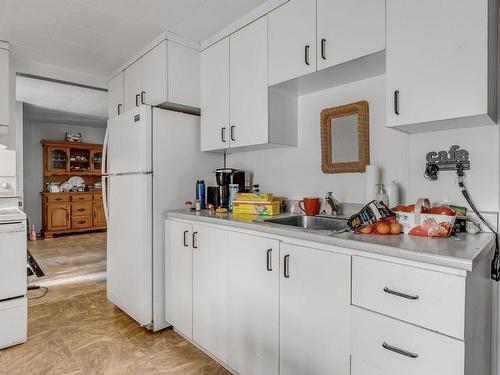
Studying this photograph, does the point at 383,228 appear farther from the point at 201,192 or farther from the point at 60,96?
the point at 60,96

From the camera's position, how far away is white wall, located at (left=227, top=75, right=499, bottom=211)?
155cm

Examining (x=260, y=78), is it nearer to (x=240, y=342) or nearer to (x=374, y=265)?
(x=374, y=265)

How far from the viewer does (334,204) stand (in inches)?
80.5

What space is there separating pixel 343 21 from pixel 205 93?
1288 mm

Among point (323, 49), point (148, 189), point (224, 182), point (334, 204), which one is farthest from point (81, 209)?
point (323, 49)

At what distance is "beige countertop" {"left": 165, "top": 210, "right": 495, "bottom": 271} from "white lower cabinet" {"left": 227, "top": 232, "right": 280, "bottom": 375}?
0.52 ft

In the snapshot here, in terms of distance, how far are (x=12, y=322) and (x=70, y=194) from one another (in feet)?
16.0

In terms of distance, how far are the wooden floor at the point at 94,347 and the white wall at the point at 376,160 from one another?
A: 1.34 metres

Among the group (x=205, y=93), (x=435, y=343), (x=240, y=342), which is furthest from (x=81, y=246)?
(x=435, y=343)

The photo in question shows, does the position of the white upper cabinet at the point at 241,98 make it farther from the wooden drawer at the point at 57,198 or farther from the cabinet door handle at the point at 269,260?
the wooden drawer at the point at 57,198

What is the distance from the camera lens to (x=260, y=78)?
2.18 metres

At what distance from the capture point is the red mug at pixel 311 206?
Answer: 2.13m

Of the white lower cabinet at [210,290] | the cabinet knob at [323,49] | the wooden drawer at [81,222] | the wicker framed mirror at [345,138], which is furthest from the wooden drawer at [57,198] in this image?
the cabinet knob at [323,49]

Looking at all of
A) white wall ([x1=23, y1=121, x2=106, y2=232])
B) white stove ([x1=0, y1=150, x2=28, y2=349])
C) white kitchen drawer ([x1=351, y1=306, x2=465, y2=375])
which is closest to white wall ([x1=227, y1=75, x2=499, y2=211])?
white kitchen drawer ([x1=351, y1=306, x2=465, y2=375])
